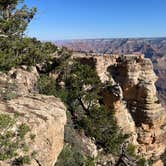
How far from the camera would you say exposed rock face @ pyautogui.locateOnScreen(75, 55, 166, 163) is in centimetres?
3522

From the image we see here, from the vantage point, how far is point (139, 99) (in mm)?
35719

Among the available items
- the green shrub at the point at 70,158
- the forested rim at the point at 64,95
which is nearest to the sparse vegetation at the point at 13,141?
the forested rim at the point at 64,95

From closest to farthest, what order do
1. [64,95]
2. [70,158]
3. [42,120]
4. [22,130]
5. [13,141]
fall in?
Answer: [13,141] < [22,130] < [42,120] < [70,158] < [64,95]

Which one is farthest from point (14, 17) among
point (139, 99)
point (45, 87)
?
point (139, 99)

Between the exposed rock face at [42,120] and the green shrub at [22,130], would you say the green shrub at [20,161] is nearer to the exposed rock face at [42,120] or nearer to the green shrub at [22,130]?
the exposed rock face at [42,120]

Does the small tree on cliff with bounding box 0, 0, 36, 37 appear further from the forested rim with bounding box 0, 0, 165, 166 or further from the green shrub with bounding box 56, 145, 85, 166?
the green shrub with bounding box 56, 145, 85, 166

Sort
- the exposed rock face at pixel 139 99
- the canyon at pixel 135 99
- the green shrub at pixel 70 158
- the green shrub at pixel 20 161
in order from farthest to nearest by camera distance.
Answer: the exposed rock face at pixel 139 99 < the canyon at pixel 135 99 < the green shrub at pixel 70 158 < the green shrub at pixel 20 161

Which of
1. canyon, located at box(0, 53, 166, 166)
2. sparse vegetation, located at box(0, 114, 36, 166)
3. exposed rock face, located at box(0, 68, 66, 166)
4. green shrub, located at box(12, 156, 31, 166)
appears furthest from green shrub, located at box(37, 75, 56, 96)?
green shrub, located at box(12, 156, 31, 166)

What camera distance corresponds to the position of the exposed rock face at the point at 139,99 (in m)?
35.2

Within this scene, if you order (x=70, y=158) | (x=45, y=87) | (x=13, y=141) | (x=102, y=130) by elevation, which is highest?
(x=13, y=141)

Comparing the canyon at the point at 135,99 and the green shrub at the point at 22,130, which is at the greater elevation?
the green shrub at the point at 22,130

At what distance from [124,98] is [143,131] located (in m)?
4.26

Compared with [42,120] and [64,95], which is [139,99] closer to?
[64,95]

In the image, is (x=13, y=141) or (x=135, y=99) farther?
(x=135, y=99)
